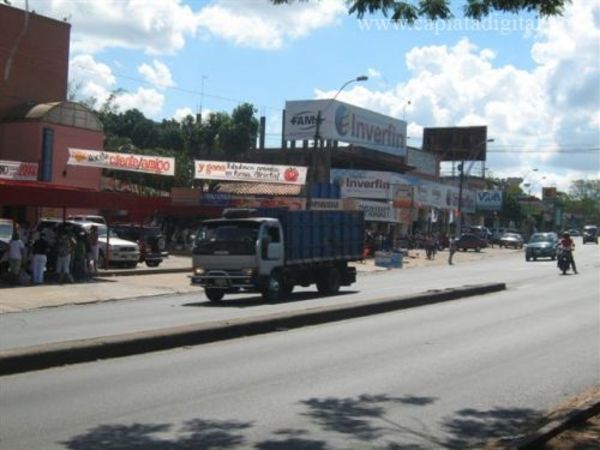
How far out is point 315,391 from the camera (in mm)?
9211

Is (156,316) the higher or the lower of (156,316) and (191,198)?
the lower

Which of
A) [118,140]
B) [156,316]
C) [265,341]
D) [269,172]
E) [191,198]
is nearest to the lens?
[265,341]

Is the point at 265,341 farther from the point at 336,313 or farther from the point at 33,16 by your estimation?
the point at 33,16

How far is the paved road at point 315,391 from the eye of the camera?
7188mm

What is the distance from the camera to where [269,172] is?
49.5 m

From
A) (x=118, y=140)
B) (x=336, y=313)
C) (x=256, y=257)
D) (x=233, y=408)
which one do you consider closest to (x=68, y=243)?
(x=256, y=257)

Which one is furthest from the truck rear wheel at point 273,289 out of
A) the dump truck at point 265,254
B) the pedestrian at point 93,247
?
the pedestrian at point 93,247

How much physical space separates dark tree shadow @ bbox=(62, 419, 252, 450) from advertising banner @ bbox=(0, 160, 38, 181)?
1305 inches

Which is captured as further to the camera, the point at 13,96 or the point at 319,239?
the point at 13,96

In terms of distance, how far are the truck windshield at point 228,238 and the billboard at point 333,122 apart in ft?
139

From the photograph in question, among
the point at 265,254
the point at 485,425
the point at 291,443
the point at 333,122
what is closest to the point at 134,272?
the point at 265,254

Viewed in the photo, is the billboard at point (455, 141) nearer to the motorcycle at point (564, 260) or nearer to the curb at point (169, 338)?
the motorcycle at point (564, 260)

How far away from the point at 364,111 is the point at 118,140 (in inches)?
845

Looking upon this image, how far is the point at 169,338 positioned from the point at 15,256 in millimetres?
14498
